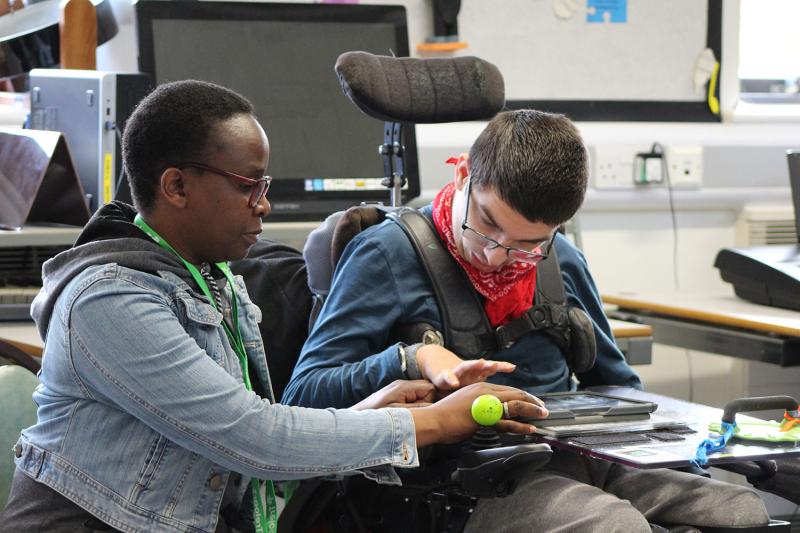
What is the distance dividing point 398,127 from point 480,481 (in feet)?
3.03

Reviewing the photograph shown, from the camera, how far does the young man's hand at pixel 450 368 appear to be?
1.52 metres

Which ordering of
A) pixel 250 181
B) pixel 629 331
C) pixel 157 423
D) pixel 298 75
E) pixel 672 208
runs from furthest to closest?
pixel 672 208, pixel 298 75, pixel 629 331, pixel 250 181, pixel 157 423

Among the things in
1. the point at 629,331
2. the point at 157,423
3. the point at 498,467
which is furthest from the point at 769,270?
the point at 157,423

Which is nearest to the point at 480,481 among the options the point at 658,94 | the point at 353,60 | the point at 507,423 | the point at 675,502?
the point at 507,423

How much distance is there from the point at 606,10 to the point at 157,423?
2.53 meters

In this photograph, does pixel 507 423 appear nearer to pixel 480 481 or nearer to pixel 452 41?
pixel 480 481

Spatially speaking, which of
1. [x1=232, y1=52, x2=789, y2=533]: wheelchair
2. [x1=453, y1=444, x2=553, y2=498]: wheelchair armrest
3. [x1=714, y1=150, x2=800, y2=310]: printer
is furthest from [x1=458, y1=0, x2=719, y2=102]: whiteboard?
[x1=453, y1=444, x2=553, y2=498]: wheelchair armrest

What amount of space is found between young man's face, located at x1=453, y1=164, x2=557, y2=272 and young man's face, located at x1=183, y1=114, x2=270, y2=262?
40 centimetres

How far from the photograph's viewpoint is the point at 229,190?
1.39 meters

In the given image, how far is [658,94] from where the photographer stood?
3.54m

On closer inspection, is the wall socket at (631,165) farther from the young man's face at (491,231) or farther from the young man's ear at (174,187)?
the young man's ear at (174,187)

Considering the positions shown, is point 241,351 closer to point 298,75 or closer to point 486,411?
point 486,411

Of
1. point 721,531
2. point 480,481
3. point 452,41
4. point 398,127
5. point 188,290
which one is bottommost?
point 721,531

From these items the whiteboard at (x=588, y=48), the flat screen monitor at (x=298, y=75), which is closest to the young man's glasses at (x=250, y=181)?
the flat screen monitor at (x=298, y=75)
